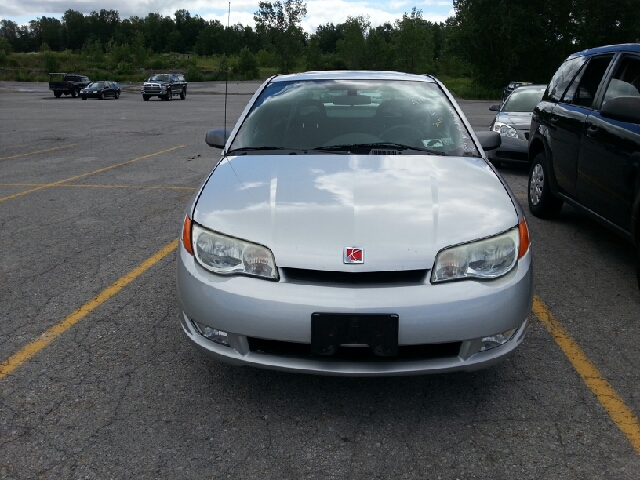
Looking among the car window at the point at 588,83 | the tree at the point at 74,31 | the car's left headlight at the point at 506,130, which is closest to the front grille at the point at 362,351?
the car window at the point at 588,83

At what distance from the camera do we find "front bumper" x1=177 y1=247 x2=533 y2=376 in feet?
9.21

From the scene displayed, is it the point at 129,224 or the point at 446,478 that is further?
the point at 129,224

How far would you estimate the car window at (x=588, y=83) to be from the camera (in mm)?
5871

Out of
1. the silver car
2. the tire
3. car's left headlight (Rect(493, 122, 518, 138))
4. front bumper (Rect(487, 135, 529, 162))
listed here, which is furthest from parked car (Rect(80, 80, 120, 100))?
the silver car

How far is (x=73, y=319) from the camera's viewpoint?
427 centimetres

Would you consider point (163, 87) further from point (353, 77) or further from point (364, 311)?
point (364, 311)

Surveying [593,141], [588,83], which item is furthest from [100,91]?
[593,141]

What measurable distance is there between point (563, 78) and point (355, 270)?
4885 millimetres

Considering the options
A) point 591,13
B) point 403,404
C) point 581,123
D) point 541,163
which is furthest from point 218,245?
point 591,13

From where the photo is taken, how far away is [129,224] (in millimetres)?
6918

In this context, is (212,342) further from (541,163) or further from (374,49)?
(374,49)

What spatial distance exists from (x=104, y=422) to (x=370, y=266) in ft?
4.62

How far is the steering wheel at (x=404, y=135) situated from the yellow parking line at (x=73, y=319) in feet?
7.39

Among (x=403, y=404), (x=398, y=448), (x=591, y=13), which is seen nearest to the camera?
(x=398, y=448)
